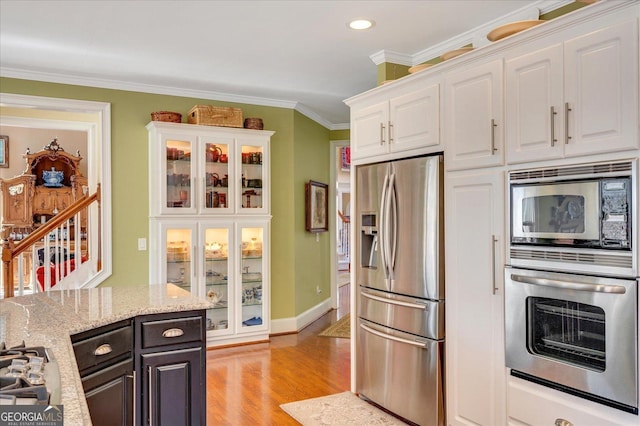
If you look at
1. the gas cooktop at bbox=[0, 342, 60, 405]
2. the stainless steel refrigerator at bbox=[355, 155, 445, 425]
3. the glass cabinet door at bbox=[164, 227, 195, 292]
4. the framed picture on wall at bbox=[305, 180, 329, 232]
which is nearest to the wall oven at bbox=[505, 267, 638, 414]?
the stainless steel refrigerator at bbox=[355, 155, 445, 425]

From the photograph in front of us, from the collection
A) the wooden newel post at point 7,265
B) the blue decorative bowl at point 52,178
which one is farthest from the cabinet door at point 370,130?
the blue decorative bowl at point 52,178

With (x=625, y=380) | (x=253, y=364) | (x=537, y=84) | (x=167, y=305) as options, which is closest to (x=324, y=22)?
(x=537, y=84)

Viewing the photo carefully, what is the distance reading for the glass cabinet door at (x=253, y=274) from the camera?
5211mm

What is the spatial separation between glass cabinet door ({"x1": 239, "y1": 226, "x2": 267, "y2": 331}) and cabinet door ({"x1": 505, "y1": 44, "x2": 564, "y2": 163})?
3297 mm

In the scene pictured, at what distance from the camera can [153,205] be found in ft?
15.7

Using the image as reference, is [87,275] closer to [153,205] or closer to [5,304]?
[153,205]

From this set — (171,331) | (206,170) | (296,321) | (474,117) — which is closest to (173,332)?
(171,331)

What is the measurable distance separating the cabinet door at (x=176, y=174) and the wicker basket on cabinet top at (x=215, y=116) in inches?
8.7

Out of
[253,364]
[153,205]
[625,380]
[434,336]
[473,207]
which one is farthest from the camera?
[153,205]

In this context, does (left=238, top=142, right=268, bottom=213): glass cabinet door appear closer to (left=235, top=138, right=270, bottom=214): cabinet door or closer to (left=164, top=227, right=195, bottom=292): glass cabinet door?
(left=235, top=138, right=270, bottom=214): cabinet door

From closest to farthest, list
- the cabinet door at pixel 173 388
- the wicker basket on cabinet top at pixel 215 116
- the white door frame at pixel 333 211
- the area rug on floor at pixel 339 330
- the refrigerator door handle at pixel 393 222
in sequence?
the cabinet door at pixel 173 388
the refrigerator door handle at pixel 393 222
the wicker basket on cabinet top at pixel 215 116
the area rug on floor at pixel 339 330
the white door frame at pixel 333 211

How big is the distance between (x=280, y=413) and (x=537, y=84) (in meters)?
2.62

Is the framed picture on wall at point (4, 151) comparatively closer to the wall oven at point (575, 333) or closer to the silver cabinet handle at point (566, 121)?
the wall oven at point (575, 333)

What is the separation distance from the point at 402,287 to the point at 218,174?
104 inches
